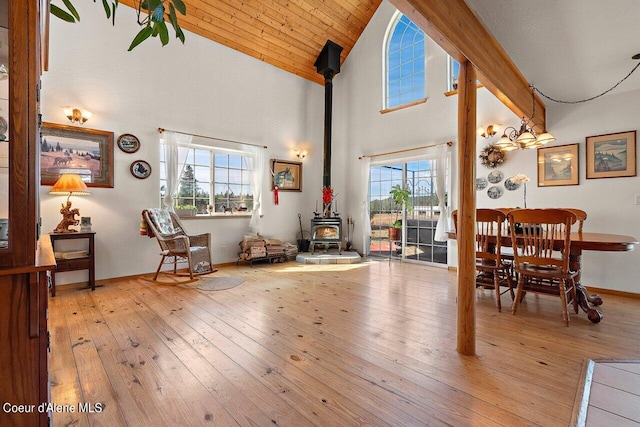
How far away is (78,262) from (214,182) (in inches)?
89.2

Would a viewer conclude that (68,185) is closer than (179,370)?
No

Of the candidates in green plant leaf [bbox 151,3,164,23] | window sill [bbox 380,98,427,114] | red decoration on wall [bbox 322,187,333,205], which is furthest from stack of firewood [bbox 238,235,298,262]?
green plant leaf [bbox 151,3,164,23]

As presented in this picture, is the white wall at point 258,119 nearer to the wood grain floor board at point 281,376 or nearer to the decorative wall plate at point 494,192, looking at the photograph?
the decorative wall plate at point 494,192

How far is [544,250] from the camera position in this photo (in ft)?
8.95

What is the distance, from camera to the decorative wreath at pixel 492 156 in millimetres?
4355

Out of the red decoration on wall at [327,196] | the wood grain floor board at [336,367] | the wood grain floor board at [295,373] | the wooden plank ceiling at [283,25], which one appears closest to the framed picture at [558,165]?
the red decoration on wall at [327,196]

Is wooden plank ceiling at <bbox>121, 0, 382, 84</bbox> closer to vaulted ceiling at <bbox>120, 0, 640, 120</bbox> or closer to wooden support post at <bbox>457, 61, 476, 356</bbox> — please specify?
vaulted ceiling at <bbox>120, 0, 640, 120</bbox>

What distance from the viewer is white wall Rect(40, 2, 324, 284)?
3807 millimetres

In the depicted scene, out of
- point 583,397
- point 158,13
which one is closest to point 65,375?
point 158,13

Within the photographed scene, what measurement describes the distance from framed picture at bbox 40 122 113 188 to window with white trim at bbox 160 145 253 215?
2.46ft

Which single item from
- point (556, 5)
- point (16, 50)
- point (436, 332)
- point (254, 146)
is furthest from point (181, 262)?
point (556, 5)

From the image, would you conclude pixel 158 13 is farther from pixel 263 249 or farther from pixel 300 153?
pixel 300 153

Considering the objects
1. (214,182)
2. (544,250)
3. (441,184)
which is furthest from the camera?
(214,182)

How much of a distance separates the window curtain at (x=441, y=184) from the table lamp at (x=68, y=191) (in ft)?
16.3
